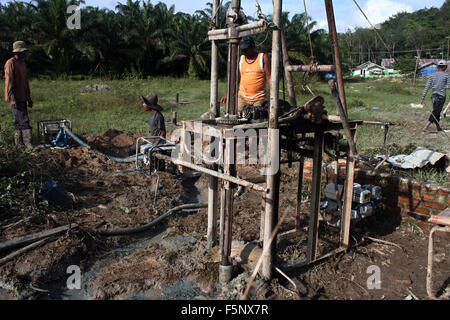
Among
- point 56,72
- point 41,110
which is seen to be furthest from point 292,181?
point 56,72

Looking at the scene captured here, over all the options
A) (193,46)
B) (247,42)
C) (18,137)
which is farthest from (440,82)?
(193,46)

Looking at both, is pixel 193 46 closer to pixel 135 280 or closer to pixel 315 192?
pixel 315 192

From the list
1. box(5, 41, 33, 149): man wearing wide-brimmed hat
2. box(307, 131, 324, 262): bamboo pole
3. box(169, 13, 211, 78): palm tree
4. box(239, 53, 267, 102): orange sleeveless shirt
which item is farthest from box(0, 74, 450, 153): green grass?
box(169, 13, 211, 78): palm tree

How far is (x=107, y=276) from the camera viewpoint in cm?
404

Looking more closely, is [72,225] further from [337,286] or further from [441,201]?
[441,201]

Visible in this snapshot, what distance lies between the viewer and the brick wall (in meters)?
4.83

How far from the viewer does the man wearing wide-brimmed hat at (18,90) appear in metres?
7.61

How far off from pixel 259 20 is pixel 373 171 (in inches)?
114

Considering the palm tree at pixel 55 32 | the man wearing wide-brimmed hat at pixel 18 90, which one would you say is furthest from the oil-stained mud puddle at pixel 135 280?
the palm tree at pixel 55 32

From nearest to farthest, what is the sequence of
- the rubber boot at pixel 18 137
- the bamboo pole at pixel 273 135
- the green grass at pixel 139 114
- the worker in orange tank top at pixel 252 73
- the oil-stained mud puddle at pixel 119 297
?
the bamboo pole at pixel 273 135, the oil-stained mud puddle at pixel 119 297, the worker in orange tank top at pixel 252 73, the rubber boot at pixel 18 137, the green grass at pixel 139 114

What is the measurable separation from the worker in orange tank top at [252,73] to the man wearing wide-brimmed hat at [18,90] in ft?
15.6

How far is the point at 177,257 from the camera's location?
14.4 feet

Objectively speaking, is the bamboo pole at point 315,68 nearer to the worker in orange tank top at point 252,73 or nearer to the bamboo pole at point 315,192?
the bamboo pole at point 315,192

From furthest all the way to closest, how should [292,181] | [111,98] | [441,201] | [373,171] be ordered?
[111,98], [292,181], [373,171], [441,201]
